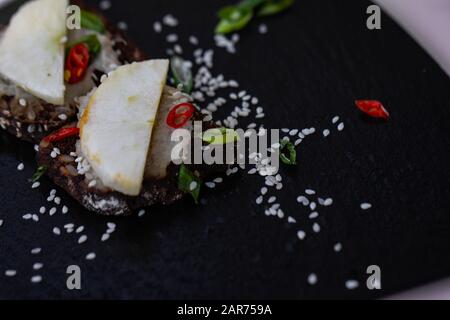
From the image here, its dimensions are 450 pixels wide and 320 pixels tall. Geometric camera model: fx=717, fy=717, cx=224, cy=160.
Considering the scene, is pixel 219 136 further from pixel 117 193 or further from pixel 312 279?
pixel 312 279

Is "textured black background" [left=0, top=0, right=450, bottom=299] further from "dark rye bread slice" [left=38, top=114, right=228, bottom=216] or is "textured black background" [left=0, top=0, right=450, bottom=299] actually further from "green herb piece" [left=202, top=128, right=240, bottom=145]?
"green herb piece" [left=202, top=128, right=240, bottom=145]

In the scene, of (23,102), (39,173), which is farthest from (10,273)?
(23,102)

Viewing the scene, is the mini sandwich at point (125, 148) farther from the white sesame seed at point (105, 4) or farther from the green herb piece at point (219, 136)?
the white sesame seed at point (105, 4)

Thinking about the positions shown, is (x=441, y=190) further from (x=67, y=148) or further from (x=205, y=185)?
(x=67, y=148)

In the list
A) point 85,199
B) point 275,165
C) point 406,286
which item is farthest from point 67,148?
point 406,286

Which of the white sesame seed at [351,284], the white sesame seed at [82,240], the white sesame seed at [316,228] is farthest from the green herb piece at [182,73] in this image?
the white sesame seed at [351,284]

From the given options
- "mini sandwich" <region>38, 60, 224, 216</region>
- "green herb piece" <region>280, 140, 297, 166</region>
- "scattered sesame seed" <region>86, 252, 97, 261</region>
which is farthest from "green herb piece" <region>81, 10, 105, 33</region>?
"scattered sesame seed" <region>86, 252, 97, 261</region>
